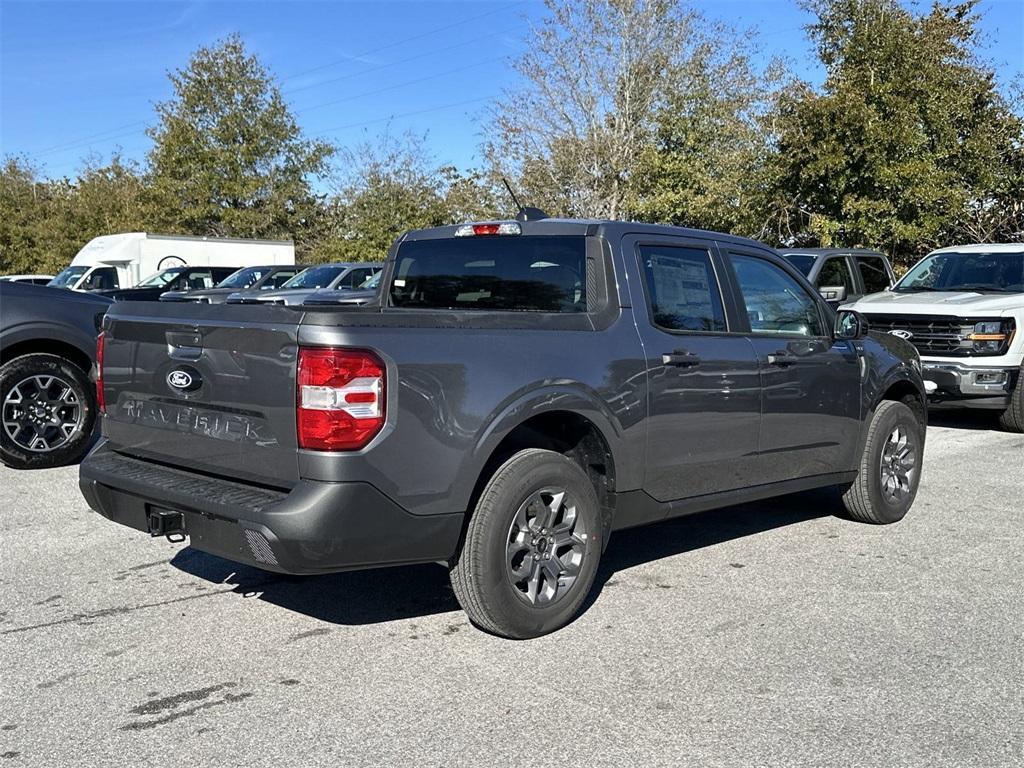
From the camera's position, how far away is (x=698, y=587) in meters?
5.05

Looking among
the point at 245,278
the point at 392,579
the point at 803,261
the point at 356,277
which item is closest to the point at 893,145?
the point at 803,261

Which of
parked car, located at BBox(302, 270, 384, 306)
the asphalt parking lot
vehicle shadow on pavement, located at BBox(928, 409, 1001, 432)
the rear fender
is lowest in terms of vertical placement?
the asphalt parking lot

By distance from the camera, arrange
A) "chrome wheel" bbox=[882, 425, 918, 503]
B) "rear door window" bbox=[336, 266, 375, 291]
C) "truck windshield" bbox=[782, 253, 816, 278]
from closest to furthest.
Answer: "chrome wheel" bbox=[882, 425, 918, 503] < "truck windshield" bbox=[782, 253, 816, 278] < "rear door window" bbox=[336, 266, 375, 291]

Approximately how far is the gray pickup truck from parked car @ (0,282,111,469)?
Result: 372 centimetres

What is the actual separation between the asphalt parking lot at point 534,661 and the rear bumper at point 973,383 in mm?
4401

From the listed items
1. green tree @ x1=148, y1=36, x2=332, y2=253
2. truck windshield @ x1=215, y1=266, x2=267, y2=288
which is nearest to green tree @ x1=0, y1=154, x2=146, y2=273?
green tree @ x1=148, y1=36, x2=332, y2=253

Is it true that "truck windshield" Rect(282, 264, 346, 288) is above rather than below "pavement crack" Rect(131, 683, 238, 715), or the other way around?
above

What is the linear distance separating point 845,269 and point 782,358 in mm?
8215

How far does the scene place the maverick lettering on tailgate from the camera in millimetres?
3834

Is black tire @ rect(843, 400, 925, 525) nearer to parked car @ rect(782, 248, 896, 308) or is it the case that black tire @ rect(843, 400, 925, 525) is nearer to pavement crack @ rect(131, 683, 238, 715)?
pavement crack @ rect(131, 683, 238, 715)

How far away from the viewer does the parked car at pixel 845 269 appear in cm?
1252

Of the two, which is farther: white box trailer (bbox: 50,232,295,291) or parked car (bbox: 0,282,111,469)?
white box trailer (bbox: 50,232,295,291)

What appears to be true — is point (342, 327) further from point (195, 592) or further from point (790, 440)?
point (790, 440)

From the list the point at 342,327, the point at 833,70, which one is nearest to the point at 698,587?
the point at 342,327
